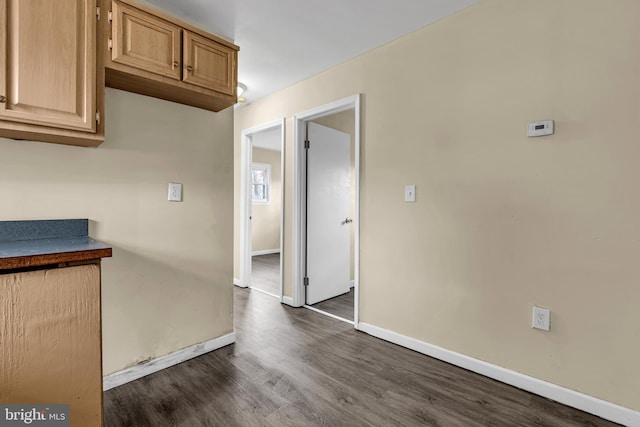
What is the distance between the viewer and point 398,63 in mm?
2447

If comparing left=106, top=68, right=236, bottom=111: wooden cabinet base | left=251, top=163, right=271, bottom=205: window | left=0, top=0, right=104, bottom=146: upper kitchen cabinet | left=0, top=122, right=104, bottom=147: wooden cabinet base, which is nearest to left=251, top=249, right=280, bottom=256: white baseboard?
left=251, top=163, right=271, bottom=205: window

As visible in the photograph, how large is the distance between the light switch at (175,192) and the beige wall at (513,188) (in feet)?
4.82

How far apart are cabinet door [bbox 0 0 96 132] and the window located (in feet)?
17.4

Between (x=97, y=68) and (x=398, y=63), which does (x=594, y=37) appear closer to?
(x=398, y=63)

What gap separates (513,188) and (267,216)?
5538mm

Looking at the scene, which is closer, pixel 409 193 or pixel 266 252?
pixel 409 193

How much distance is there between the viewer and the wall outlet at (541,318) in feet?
5.85

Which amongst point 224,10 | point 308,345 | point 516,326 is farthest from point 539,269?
point 224,10

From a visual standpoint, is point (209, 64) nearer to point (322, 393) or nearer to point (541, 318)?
point (322, 393)

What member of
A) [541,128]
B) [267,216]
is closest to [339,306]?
[541,128]

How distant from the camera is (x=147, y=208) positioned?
1.98 metres

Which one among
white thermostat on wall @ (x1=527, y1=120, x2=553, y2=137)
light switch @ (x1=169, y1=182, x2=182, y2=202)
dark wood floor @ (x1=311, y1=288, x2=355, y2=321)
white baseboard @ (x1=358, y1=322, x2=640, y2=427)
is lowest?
dark wood floor @ (x1=311, y1=288, x2=355, y2=321)

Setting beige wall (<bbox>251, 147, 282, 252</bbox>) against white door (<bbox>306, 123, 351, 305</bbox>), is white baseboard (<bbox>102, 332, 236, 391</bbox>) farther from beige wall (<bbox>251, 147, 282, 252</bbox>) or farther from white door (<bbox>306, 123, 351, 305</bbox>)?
beige wall (<bbox>251, 147, 282, 252</bbox>)

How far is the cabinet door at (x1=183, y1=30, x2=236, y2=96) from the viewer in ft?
6.16
